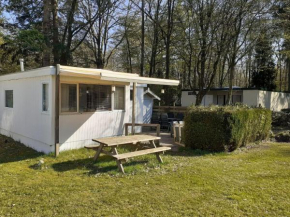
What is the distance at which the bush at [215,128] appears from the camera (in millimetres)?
7000

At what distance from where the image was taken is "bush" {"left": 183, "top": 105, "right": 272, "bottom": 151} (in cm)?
700

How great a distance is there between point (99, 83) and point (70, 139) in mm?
2049

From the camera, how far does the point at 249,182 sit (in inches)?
179

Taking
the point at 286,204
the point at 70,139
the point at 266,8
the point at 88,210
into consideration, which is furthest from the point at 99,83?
the point at 266,8

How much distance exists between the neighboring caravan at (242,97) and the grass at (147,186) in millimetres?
→ 12845

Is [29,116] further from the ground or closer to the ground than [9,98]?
closer to the ground

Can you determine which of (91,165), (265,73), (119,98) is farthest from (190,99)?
(91,165)

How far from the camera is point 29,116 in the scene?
7754 mm

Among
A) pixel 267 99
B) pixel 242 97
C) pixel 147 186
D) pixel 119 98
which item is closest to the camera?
pixel 147 186

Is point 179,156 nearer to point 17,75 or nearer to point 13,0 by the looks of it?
point 17,75

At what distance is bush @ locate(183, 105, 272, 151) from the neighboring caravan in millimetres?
10836

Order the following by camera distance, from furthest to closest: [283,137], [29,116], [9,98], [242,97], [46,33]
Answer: [242,97]
[46,33]
[283,137]
[9,98]
[29,116]

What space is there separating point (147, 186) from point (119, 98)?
499 centimetres

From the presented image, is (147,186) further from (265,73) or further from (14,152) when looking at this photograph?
(265,73)
